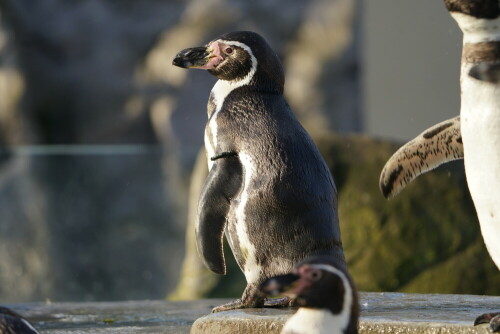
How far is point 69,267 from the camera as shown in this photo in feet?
37.5

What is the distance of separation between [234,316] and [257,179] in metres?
0.44

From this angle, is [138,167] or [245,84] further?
[138,167]

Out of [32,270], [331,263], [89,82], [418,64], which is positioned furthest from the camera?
[89,82]

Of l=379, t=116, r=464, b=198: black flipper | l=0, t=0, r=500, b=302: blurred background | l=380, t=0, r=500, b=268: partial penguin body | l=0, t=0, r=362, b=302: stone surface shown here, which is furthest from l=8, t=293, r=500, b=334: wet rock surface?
l=0, t=0, r=362, b=302: stone surface

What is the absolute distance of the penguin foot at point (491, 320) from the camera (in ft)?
8.89

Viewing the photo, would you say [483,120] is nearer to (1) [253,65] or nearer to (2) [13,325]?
(1) [253,65]

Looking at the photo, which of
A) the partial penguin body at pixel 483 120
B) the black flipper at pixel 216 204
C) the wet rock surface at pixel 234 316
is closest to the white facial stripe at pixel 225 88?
the black flipper at pixel 216 204

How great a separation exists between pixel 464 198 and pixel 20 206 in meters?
9.56

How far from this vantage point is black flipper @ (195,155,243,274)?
3432 mm

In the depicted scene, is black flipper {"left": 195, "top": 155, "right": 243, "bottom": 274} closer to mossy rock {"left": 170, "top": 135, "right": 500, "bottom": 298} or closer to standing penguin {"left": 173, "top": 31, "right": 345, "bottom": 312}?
standing penguin {"left": 173, "top": 31, "right": 345, "bottom": 312}

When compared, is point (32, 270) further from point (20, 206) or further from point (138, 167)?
point (138, 167)

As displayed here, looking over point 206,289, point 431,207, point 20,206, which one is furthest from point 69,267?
point 431,207

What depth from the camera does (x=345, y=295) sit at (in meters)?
2.19

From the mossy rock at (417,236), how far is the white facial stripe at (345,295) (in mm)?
3641
